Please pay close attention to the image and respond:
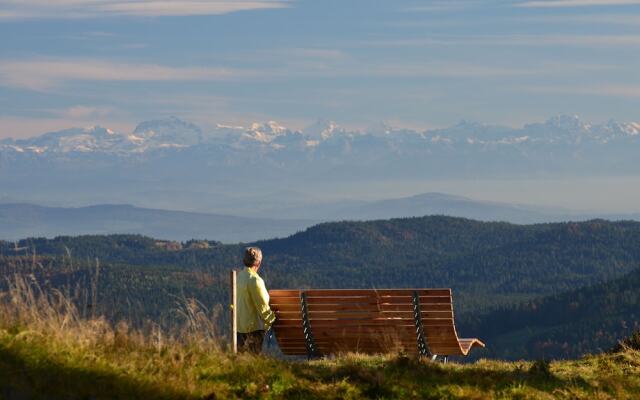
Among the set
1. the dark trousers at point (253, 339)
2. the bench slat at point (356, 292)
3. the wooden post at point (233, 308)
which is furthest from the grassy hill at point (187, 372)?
the bench slat at point (356, 292)

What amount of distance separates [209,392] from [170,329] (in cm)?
142

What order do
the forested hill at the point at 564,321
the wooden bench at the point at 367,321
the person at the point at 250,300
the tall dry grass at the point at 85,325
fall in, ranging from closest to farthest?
the tall dry grass at the point at 85,325
the person at the point at 250,300
the wooden bench at the point at 367,321
the forested hill at the point at 564,321

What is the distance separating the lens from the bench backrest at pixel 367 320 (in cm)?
1464

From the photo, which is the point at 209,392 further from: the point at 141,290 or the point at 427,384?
the point at 141,290

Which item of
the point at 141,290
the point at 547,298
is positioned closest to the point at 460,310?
the point at 547,298

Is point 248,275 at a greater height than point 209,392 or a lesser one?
greater

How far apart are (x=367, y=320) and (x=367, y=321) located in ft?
0.05

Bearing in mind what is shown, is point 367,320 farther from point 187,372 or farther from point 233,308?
point 187,372

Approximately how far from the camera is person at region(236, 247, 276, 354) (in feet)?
46.6

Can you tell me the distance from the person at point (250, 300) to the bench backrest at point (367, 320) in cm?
62

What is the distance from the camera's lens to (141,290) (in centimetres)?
13862

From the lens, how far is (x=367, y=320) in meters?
14.8

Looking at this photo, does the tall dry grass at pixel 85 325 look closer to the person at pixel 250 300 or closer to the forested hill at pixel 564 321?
the person at pixel 250 300

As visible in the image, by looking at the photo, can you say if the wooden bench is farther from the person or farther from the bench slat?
the person
